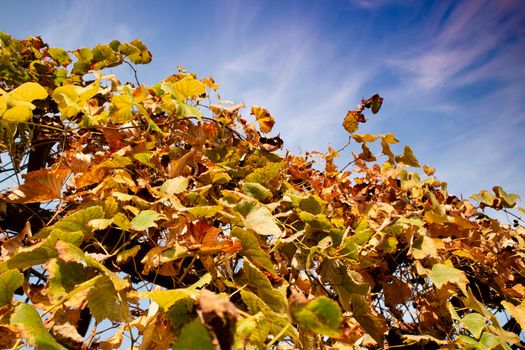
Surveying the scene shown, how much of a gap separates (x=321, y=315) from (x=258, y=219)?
541 mm

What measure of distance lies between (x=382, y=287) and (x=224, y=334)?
1.29 m

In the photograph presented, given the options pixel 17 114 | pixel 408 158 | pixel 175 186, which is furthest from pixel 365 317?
pixel 17 114

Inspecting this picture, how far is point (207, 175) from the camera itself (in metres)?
1.22

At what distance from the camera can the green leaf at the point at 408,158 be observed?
5.84 feet

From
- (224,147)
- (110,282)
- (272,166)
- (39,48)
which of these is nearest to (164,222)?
(110,282)

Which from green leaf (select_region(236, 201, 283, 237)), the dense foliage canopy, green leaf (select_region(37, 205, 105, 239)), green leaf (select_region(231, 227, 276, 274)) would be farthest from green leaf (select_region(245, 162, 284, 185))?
green leaf (select_region(37, 205, 105, 239))

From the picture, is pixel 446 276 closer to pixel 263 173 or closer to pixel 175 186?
pixel 263 173

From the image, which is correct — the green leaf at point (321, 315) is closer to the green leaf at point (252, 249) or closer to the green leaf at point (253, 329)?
the green leaf at point (253, 329)

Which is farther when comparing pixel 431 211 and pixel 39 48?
→ pixel 39 48

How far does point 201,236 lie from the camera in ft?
2.70

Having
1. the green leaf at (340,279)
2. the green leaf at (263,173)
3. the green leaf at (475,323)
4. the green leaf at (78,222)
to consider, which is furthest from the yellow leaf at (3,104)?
the green leaf at (475,323)

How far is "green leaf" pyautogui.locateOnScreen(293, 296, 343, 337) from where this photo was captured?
1.51 ft

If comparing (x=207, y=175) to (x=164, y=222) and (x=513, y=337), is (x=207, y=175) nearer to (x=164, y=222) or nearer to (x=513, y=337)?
(x=164, y=222)

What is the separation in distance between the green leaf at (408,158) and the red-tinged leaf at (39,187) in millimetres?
1472
